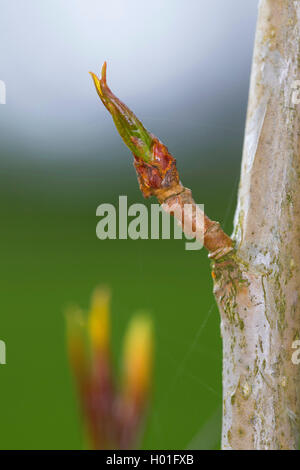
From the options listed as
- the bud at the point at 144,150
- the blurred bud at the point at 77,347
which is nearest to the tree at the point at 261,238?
the bud at the point at 144,150

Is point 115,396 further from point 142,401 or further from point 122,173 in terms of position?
point 122,173

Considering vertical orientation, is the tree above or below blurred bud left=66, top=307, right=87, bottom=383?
above

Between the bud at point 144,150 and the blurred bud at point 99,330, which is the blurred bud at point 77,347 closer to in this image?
the blurred bud at point 99,330

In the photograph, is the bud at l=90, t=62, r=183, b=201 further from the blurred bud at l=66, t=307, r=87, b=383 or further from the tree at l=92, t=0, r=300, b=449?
the blurred bud at l=66, t=307, r=87, b=383

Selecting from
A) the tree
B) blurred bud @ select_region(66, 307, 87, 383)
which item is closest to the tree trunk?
the tree

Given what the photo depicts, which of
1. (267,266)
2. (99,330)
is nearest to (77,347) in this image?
(99,330)

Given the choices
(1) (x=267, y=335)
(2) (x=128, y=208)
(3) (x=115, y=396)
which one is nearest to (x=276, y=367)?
(1) (x=267, y=335)

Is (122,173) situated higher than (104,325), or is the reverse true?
(122,173)
